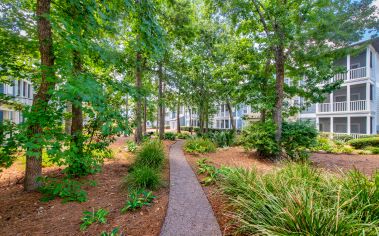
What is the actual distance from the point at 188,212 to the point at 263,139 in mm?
5432

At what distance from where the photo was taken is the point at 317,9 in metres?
6.66

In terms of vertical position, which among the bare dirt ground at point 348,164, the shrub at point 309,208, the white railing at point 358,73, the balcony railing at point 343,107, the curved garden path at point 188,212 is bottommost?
the bare dirt ground at point 348,164

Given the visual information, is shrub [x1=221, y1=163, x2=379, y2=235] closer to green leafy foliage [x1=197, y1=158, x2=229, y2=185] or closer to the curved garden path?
the curved garden path

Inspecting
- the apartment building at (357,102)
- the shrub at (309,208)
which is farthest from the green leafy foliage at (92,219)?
the apartment building at (357,102)

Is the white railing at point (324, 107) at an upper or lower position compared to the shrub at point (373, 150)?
upper

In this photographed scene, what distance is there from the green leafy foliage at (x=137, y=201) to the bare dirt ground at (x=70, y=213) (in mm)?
100

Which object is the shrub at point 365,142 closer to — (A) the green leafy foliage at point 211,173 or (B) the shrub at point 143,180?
(A) the green leafy foliage at point 211,173

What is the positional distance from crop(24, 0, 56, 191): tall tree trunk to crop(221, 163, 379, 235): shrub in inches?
132

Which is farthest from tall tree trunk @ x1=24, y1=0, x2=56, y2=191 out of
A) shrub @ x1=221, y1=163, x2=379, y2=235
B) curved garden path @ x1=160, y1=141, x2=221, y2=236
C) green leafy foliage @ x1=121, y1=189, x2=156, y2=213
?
shrub @ x1=221, y1=163, x2=379, y2=235

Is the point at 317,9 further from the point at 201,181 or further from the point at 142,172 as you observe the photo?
the point at 142,172

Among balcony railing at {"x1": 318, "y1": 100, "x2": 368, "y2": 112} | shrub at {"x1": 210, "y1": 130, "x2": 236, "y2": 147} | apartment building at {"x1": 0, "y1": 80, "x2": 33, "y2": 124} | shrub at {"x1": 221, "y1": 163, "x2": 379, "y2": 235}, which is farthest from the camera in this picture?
balcony railing at {"x1": 318, "y1": 100, "x2": 368, "y2": 112}

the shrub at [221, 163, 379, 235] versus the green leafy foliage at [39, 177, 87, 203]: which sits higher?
the shrub at [221, 163, 379, 235]

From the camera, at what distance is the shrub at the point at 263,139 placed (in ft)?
24.5

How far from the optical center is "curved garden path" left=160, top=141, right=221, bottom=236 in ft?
8.95
